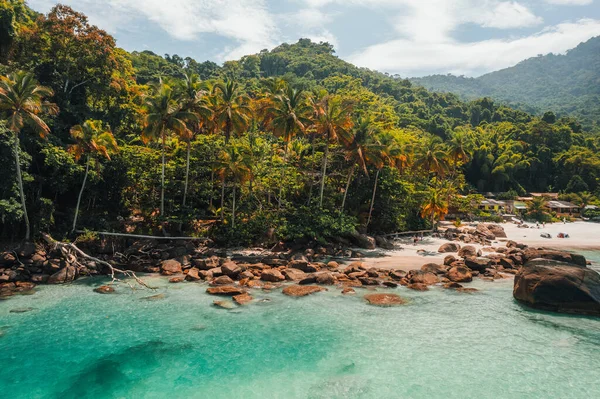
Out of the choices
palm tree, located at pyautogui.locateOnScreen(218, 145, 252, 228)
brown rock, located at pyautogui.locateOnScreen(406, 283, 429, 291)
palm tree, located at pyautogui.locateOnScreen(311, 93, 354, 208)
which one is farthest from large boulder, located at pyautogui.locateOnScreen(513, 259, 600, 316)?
palm tree, located at pyautogui.locateOnScreen(218, 145, 252, 228)

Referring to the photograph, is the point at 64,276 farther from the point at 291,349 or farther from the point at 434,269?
the point at 434,269

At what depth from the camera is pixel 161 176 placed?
35.0 m

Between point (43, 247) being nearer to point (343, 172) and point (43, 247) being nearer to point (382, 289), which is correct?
point (382, 289)

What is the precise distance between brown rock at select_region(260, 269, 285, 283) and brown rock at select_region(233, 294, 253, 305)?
3712mm

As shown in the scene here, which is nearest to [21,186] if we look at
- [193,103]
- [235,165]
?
[193,103]

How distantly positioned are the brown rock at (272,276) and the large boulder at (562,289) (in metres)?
15.3

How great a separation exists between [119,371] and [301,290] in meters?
11.7

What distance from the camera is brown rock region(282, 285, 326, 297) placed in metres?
23.2

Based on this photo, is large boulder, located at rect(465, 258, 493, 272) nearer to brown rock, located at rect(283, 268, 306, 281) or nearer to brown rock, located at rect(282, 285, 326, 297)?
brown rock, located at rect(282, 285, 326, 297)

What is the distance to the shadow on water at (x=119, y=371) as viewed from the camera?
41.9 feet

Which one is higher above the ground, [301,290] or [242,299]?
[301,290]

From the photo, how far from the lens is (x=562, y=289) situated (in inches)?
822

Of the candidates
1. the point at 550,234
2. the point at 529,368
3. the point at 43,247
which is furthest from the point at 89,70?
the point at 550,234

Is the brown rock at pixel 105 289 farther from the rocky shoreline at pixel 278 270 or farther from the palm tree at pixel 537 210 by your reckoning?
the palm tree at pixel 537 210
